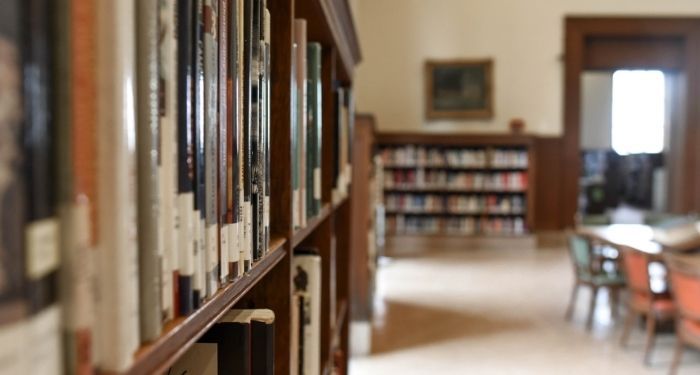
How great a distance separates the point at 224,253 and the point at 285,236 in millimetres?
397

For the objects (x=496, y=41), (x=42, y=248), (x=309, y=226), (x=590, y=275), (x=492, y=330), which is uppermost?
(x=496, y=41)

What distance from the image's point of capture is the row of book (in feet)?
1.07

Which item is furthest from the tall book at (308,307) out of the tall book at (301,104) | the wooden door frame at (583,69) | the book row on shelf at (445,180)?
the wooden door frame at (583,69)

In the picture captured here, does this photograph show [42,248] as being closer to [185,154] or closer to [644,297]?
[185,154]

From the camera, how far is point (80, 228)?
1.21ft

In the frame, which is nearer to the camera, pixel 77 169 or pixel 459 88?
pixel 77 169

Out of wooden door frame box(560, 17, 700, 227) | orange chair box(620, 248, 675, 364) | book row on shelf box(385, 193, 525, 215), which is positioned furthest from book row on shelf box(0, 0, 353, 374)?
wooden door frame box(560, 17, 700, 227)

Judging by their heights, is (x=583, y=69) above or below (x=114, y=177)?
above

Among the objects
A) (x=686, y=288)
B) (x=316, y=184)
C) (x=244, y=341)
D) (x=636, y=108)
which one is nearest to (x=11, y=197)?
(x=244, y=341)

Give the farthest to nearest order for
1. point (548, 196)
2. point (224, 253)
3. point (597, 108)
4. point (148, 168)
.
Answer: point (597, 108), point (548, 196), point (224, 253), point (148, 168)

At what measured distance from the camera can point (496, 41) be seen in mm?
11008

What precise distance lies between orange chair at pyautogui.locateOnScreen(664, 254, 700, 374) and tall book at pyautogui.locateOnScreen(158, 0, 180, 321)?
391 centimetres

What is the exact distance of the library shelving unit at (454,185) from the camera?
10.4m

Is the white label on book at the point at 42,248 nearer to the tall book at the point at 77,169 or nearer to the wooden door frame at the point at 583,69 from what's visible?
the tall book at the point at 77,169
